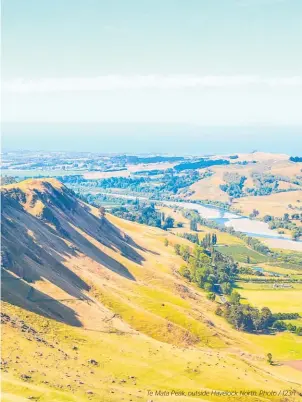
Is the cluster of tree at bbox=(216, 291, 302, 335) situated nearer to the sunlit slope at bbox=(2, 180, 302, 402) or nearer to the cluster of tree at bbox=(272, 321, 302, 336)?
the cluster of tree at bbox=(272, 321, 302, 336)

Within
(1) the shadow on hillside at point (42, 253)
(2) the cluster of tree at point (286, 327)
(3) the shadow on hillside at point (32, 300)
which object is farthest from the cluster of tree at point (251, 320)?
(3) the shadow on hillside at point (32, 300)

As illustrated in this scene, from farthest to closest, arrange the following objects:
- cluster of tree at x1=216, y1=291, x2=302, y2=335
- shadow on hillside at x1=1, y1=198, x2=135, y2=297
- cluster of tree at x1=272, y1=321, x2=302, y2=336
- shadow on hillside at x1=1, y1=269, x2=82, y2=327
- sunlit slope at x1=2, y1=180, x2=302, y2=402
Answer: cluster of tree at x1=216, y1=291, x2=302, y2=335
cluster of tree at x1=272, y1=321, x2=302, y2=336
shadow on hillside at x1=1, y1=198, x2=135, y2=297
shadow on hillside at x1=1, y1=269, x2=82, y2=327
sunlit slope at x1=2, y1=180, x2=302, y2=402

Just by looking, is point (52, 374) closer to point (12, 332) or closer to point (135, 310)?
point (12, 332)

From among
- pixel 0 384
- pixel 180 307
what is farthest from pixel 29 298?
pixel 180 307

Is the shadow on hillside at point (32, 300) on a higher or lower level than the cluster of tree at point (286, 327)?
higher

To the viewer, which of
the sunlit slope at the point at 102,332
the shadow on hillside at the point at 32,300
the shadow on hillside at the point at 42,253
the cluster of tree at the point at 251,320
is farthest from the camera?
the cluster of tree at the point at 251,320

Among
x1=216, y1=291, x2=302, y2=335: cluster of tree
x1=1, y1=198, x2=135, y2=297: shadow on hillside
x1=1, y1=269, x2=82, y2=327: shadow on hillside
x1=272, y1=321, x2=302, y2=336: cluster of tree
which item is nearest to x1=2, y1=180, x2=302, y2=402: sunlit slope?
x1=1, y1=269, x2=82, y2=327: shadow on hillside

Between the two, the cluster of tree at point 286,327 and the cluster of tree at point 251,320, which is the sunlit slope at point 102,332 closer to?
the cluster of tree at point 251,320

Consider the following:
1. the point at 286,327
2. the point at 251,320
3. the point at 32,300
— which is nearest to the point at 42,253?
the point at 32,300
